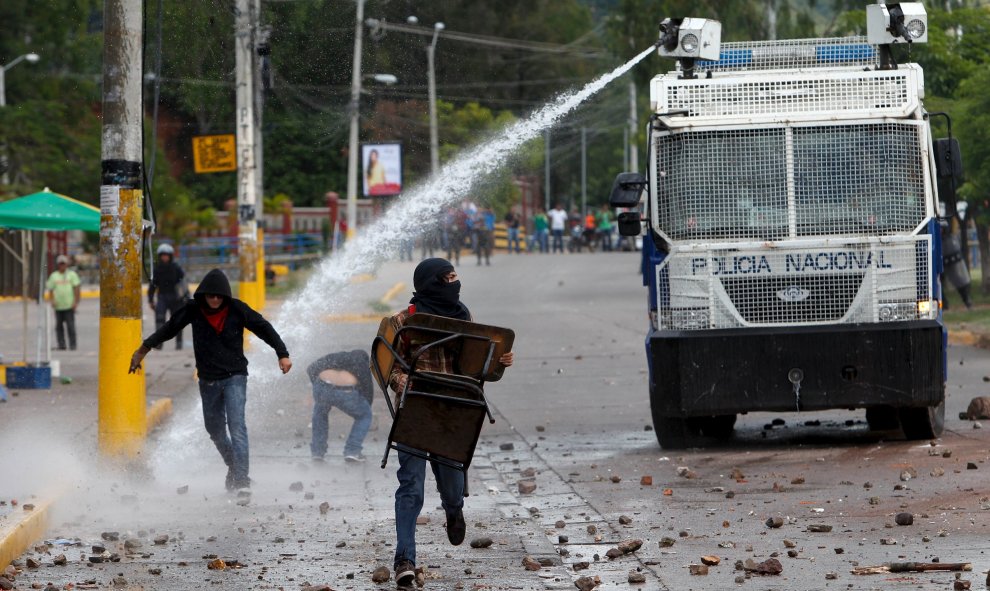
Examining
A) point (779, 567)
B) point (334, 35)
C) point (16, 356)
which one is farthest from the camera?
point (16, 356)

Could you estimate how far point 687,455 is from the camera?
1295cm

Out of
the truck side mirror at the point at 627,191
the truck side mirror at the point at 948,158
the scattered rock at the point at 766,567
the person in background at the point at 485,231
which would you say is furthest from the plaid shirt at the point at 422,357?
the person in background at the point at 485,231

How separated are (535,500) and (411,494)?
3.13 m

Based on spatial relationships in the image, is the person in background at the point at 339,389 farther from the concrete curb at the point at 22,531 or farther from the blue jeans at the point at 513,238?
the blue jeans at the point at 513,238

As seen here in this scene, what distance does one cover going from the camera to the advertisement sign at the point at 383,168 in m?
46.5

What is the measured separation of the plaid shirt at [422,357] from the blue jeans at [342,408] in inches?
207

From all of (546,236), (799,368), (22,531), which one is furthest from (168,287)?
(546,236)

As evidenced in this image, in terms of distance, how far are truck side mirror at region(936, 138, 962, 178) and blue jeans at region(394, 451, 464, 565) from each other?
6.23 m

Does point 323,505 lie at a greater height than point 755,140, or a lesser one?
lesser

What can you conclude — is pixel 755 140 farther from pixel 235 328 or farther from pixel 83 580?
pixel 83 580

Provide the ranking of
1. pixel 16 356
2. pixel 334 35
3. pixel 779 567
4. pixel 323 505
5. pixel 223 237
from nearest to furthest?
1. pixel 779 567
2. pixel 323 505
3. pixel 334 35
4. pixel 16 356
5. pixel 223 237

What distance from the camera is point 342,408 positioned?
43.7ft

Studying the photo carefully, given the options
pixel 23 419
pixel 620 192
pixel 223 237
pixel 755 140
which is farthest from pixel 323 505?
pixel 223 237

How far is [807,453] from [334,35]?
Answer: 7049mm
